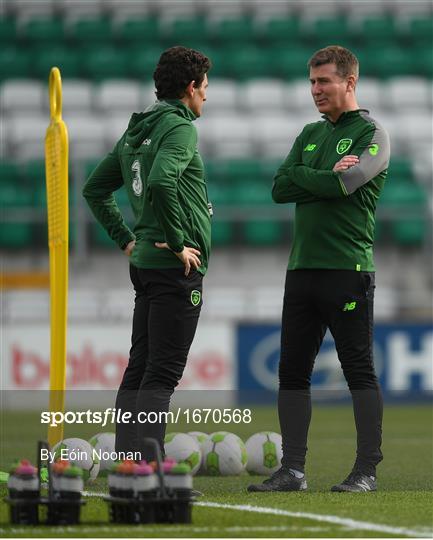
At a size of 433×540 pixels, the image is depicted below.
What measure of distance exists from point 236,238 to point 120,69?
450 centimetres

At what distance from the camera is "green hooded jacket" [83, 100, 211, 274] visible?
4699mm

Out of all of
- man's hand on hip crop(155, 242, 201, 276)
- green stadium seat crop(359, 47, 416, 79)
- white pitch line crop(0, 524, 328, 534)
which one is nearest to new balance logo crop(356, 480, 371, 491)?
man's hand on hip crop(155, 242, 201, 276)

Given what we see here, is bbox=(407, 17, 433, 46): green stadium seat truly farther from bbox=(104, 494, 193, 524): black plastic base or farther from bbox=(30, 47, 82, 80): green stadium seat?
bbox=(104, 494, 193, 524): black plastic base

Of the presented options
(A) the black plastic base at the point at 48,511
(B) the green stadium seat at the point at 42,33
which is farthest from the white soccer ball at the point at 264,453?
(B) the green stadium seat at the point at 42,33

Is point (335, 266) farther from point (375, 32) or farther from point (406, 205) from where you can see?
point (375, 32)

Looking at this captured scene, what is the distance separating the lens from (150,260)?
16.0ft

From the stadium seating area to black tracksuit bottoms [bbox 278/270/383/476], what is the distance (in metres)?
A: 7.31

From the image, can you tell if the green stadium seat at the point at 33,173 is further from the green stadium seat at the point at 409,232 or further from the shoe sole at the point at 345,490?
the shoe sole at the point at 345,490

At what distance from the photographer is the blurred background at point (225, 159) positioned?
40.0ft

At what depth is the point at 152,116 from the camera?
494cm

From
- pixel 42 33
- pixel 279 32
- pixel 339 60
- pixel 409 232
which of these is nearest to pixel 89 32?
pixel 42 33

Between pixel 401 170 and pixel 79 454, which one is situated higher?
pixel 401 170

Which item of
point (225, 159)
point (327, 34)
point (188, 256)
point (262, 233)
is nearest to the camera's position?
point (188, 256)

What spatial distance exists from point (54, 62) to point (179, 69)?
41.8 ft
